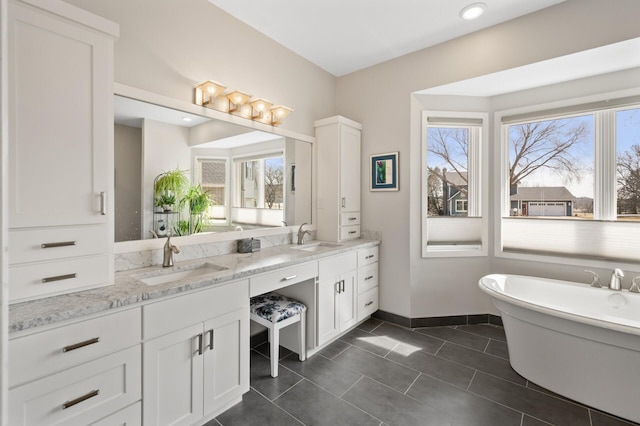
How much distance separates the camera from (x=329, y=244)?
121 inches

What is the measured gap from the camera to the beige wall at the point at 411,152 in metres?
2.67

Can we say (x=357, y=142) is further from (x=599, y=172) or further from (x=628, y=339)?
(x=628, y=339)

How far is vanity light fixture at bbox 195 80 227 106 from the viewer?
85.5 inches

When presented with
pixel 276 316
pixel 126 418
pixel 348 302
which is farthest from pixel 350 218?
pixel 126 418

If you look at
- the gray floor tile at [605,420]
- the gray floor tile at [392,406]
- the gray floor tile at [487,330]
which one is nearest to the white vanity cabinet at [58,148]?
the gray floor tile at [392,406]

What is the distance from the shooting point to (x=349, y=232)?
332cm

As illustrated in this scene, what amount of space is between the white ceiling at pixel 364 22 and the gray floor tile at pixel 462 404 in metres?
2.93

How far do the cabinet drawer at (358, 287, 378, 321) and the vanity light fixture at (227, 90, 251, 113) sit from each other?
2148 mm

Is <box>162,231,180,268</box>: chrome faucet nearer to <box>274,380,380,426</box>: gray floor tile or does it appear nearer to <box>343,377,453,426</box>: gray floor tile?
<box>274,380,380,426</box>: gray floor tile

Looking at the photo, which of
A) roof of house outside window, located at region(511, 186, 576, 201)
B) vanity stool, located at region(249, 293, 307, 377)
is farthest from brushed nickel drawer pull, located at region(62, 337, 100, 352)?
roof of house outside window, located at region(511, 186, 576, 201)

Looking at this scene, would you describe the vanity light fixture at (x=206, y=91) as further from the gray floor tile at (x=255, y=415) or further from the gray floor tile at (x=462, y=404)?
the gray floor tile at (x=462, y=404)

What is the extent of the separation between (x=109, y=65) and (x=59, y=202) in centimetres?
73

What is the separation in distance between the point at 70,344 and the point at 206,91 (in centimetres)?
178

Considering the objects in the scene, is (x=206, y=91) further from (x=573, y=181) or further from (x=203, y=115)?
(x=573, y=181)
